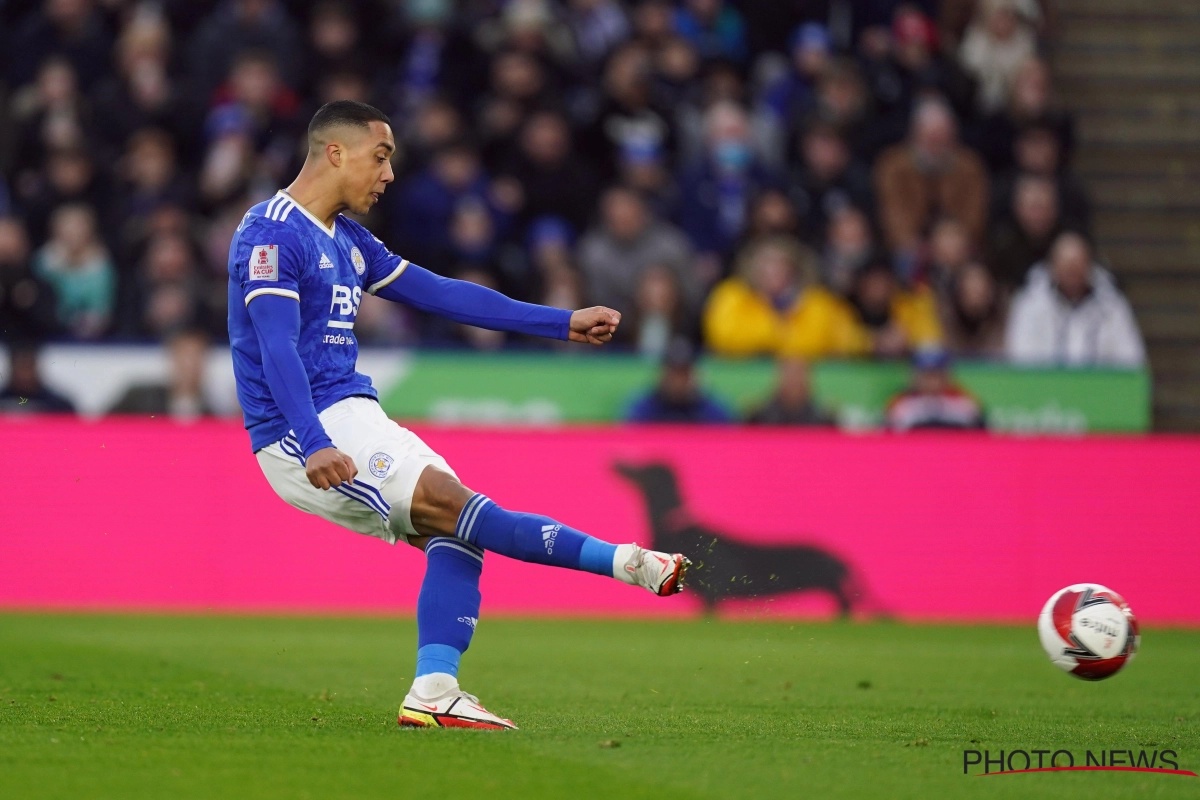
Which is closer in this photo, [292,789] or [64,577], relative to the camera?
[292,789]

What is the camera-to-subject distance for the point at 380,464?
18.5 ft

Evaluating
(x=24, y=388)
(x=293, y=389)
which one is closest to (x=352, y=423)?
(x=293, y=389)

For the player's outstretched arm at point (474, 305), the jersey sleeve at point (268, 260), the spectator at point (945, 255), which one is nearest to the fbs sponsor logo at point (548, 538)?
the player's outstretched arm at point (474, 305)

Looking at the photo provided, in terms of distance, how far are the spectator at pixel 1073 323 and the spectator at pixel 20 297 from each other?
7520 mm

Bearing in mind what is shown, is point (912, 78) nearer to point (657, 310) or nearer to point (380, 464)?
point (657, 310)

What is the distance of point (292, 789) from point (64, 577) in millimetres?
6975

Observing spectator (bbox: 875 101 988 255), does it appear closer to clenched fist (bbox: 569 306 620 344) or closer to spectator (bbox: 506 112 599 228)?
spectator (bbox: 506 112 599 228)

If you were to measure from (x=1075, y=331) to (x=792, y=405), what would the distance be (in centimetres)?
274

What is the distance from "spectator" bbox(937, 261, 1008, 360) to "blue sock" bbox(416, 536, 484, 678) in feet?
26.0

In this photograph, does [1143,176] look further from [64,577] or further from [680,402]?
[64,577]

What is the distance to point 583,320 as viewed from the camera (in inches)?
236

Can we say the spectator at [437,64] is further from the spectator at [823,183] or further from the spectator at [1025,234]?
the spectator at [1025,234]

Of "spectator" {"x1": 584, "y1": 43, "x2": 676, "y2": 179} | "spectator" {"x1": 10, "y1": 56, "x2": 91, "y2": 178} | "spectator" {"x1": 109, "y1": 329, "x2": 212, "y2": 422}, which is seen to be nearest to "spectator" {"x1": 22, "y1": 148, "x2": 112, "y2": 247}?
"spectator" {"x1": 10, "y1": 56, "x2": 91, "y2": 178}

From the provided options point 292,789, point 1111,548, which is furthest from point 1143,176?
point 292,789
